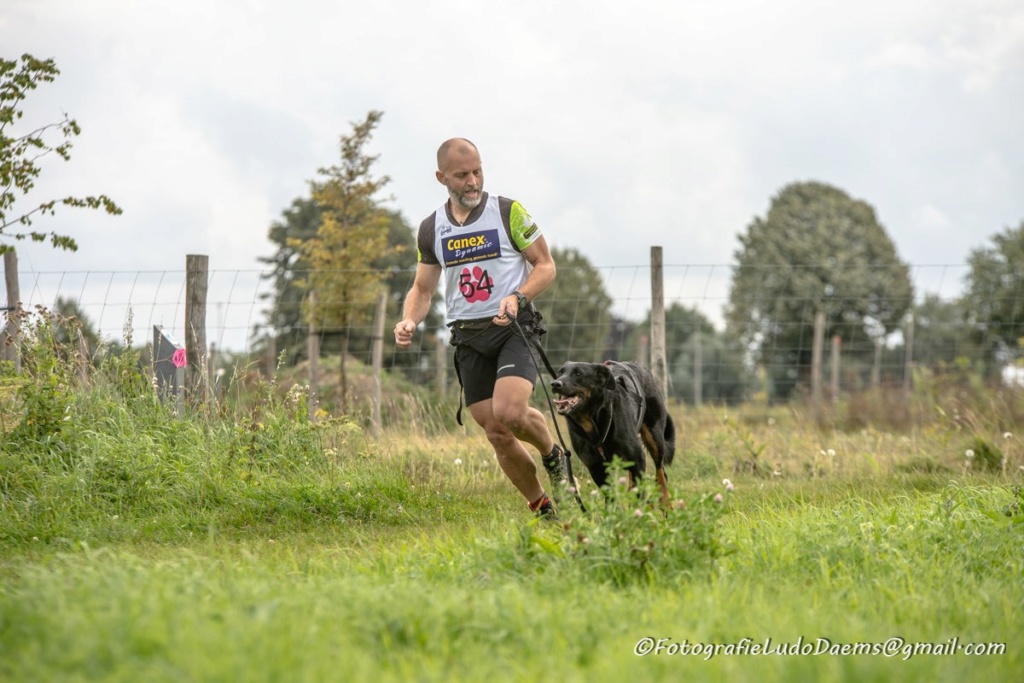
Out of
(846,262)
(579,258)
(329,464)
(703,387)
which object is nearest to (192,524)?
(329,464)

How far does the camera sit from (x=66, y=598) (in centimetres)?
307

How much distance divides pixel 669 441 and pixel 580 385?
1.45 meters

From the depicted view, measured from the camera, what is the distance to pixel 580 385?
6.03 meters

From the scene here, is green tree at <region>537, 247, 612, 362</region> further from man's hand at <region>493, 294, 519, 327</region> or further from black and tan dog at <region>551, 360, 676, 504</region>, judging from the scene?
man's hand at <region>493, 294, 519, 327</region>

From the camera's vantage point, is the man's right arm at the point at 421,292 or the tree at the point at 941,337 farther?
the tree at the point at 941,337

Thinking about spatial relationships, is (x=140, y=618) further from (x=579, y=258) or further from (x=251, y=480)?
(x=579, y=258)

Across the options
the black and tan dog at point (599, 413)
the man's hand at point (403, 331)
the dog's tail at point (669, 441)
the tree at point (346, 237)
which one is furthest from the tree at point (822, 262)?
the man's hand at point (403, 331)

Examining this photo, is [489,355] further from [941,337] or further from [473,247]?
[941,337]

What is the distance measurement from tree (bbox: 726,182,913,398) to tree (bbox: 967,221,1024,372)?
538cm

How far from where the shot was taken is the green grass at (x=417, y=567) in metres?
2.73

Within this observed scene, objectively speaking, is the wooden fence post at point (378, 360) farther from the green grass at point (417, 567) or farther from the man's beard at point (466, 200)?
the man's beard at point (466, 200)

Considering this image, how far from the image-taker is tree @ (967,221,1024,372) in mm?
23688

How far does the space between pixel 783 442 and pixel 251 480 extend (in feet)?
17.7

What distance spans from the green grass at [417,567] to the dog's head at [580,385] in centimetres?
76
